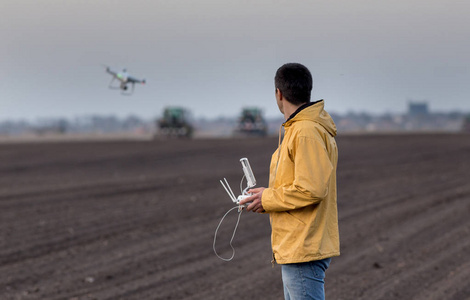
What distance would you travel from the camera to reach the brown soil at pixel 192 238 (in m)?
7.56

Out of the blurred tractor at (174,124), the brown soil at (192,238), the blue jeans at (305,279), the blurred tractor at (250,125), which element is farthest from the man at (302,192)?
the blurred tractor at (250,125)

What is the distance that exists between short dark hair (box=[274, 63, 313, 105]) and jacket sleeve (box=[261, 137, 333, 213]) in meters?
0.28

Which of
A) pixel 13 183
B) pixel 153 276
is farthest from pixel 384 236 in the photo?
pixel 13 183

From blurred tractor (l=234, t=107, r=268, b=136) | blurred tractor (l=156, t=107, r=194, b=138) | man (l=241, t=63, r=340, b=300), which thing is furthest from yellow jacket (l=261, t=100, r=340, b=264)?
blurred tractor (l=234, t=107, r=268, b=136)

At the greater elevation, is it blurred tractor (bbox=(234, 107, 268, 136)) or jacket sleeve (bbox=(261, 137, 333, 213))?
jacket sleeve (bbox=(261, 137, 333, 213))

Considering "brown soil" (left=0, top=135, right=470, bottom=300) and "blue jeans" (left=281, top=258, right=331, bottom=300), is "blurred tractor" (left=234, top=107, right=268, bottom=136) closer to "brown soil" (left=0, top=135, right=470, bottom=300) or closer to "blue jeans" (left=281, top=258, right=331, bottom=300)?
"brown soil" (left=0, top=135, right=470, bottom=300)

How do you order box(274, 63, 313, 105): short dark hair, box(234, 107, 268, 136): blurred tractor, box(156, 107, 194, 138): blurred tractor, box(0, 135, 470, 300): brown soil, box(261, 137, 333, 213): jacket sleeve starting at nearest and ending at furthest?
1. box(261, 137, 333, 213): jacket sleeve
2. box(274, 63, 313, 105): short dark hair
3. box(0, 135, 470, 300): brown soil
4. box(156, 107, 194, 138): blurred tractor
5. box(234, 107, 268, 136): blurred tractor

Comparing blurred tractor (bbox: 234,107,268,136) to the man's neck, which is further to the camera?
blurred tractor (bbox: 234,107,268,136)

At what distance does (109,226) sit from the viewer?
36.5 feet

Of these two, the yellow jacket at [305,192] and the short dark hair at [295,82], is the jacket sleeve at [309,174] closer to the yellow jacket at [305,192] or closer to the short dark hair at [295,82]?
the yellow jacket at [305,192]

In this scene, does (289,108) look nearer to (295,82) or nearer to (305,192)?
(295,82)

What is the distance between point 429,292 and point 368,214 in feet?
17.5

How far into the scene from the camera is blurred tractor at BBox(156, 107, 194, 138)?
51.7 meters

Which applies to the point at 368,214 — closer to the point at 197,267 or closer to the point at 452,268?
the point at 452,268
